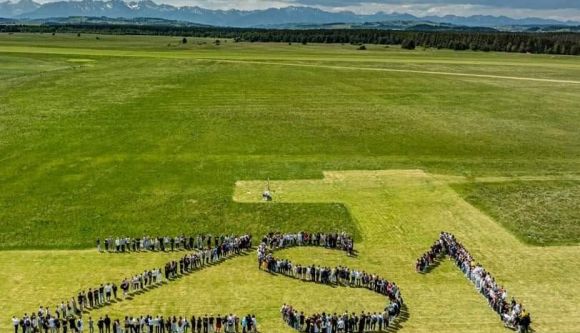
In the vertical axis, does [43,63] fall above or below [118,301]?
above

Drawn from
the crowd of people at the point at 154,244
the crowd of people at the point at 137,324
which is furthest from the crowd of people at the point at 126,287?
the crowd of people at the point at 154,244

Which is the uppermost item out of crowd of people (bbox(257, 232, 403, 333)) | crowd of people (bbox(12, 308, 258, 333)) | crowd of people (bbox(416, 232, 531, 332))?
crowd of people (bbox(416, 232, 531, 332))

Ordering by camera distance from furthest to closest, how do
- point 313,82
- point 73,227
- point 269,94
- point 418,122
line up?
point 313,82 < point 269,94 < point 418,122 < point 73,227

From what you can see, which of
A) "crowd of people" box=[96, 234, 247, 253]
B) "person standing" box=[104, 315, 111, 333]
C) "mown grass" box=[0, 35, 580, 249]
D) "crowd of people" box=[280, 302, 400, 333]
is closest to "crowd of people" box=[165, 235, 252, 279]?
"crowd of people" box=[96, 234, 247, 253]

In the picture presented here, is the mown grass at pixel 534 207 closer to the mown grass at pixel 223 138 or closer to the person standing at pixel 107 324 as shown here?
the mown grass at pixel 223 138

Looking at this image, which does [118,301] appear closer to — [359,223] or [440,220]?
[359,223]

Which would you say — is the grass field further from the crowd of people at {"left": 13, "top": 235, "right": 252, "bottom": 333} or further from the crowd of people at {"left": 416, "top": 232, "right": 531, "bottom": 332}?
the crowd of people at {"left": 13, "top": 235, "right": 252, "bottom": 333}

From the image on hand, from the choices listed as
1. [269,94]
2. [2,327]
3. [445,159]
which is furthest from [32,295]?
[269,94]
